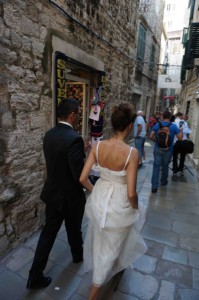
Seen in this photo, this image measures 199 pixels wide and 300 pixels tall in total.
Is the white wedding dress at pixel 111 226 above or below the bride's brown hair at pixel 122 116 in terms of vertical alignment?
below

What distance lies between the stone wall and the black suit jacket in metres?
0.69

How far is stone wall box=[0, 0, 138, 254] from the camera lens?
2.28m

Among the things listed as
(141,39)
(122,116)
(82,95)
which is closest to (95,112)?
(82,95)

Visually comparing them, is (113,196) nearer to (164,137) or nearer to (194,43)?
(164,137)

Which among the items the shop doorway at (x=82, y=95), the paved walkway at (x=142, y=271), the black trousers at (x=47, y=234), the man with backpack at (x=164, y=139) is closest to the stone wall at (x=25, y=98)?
the paved walkway at (x=142, y=271)

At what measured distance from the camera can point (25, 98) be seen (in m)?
2.54

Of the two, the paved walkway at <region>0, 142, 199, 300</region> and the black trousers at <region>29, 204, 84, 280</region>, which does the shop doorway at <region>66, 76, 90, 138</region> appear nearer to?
the paved walkway at <region>0, 142, 199, 300</region>

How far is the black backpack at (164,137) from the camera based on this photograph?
14.0 feet

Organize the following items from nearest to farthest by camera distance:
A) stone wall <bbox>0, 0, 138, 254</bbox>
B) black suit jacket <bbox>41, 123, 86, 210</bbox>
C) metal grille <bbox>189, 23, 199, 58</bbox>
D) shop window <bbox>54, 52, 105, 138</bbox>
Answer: black suit jacket <bbox>41, 123, 86, 210</bbox> < stone wall <bbox>0, 0, 138, 254</bbox> < shop window <bbox>54, 52, 105, 138</bbox> < metal grille <bbox>189, 23, 199, 58</bbox>

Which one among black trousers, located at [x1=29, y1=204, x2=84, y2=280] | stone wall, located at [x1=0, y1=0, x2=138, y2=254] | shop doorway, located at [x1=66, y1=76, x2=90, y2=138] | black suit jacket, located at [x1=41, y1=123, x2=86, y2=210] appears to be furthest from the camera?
shop doorway, located at [x1=66, y1=76, x2=90, y2=138]

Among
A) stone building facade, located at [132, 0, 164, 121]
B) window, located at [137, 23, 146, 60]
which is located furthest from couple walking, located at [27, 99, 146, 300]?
window, located at [137, 23, 146, 60]

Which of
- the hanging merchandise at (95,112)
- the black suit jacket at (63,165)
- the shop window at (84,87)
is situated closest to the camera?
the black suit jacket at (63,165)

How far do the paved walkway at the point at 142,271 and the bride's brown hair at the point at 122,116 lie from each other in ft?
5.14

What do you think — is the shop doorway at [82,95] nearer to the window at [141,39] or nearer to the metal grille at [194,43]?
the metal grille at [194,43]
